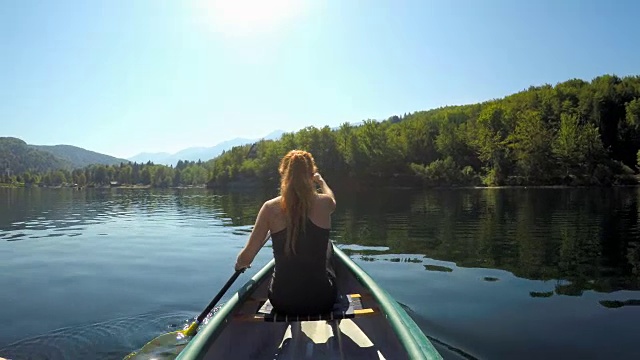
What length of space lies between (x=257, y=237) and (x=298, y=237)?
20.8 inches

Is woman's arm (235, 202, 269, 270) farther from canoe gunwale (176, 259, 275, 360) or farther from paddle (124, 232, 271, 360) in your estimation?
paddle (124, 232, 271, 360)

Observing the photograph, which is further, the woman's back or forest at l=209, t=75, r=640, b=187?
forest at l=209, t=75, r=640, b=187

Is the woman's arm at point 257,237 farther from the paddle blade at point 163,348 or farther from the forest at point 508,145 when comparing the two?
the forest at point 508,145

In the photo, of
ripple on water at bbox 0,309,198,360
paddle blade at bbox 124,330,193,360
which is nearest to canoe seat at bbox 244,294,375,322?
paddle blade at bbox 124,330,193,360

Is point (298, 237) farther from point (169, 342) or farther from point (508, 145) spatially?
point (508, 145)

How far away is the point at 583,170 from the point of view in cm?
7681

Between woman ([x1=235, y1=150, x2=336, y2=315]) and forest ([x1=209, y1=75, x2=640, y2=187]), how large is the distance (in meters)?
80.8

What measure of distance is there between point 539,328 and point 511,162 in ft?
278

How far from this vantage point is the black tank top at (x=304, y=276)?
498 cm

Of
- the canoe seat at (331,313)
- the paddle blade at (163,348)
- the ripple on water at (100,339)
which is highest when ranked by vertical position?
the canoe seat at (331,313)

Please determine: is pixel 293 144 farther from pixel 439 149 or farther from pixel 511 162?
pixel 511 162

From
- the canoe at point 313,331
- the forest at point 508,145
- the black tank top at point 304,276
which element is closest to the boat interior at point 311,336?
the canoe at point 313,331

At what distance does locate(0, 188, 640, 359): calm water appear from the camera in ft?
23.9

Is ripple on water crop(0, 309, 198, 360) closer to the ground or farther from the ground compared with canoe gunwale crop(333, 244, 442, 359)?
closer to the ground
